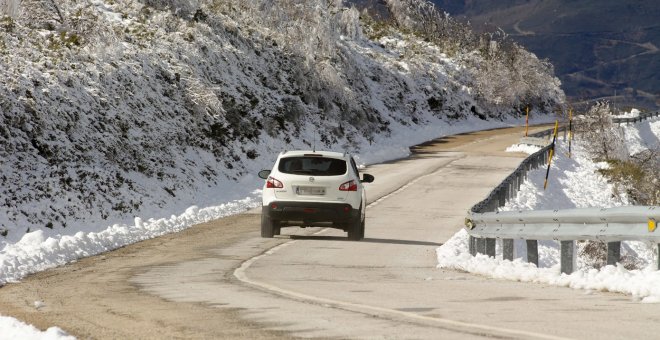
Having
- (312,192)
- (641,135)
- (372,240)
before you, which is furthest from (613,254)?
(641,135)

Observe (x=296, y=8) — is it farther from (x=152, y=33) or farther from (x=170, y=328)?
(x=170, y=328)

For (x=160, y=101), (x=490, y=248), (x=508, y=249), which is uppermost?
(x=160, y=101)

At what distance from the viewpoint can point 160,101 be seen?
3506 cm

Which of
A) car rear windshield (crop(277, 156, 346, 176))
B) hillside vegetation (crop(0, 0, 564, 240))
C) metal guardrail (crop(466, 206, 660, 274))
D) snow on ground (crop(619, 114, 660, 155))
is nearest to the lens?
metal guardrail (crop(466, 206, 660, 274))

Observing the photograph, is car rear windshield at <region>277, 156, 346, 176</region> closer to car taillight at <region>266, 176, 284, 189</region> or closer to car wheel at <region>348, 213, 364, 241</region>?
car taillight at <region>266, 176, 284, 189</region>

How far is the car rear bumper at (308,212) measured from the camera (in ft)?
62.1

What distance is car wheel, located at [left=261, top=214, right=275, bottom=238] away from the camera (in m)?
19.7

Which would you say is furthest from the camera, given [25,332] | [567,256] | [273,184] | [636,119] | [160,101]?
[636,119]

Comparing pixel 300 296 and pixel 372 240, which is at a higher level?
pixel 300 296

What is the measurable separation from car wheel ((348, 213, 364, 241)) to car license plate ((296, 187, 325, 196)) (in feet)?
3.24

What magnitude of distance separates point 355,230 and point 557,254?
6.03 meters

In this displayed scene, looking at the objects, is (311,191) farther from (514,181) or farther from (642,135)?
(642,135)

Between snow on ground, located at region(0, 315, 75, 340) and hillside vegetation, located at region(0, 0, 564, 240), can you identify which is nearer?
snow on ground, located at region(0, 315, 75, 340)

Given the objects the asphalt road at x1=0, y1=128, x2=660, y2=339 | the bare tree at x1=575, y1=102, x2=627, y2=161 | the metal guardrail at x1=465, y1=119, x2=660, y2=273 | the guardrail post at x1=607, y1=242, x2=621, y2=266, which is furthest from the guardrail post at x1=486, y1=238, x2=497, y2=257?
the bare tree at x1=575, y1=102, x2=627, y2=161
